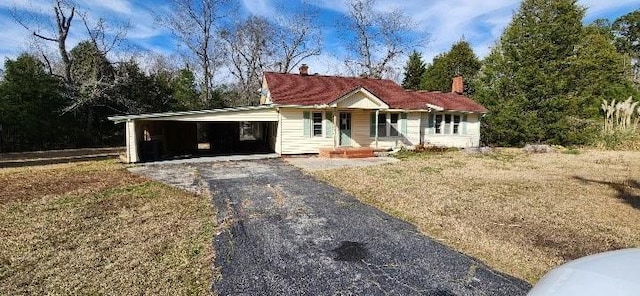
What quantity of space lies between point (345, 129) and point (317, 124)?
1.61m

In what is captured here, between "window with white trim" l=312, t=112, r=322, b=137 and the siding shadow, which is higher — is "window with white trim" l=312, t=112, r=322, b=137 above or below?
above

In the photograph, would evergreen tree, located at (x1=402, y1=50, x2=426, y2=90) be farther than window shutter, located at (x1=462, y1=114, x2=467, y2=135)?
Yes

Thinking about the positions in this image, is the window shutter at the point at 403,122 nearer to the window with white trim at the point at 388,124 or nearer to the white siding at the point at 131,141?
the window with white trim at the point at 388,124

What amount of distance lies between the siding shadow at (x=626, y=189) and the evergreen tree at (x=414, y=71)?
84.4ft

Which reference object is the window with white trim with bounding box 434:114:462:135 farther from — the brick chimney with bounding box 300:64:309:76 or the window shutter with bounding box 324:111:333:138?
the brick chimney with bounding box 300:64:309:76

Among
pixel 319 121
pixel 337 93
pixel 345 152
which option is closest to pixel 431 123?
pixel 337 93

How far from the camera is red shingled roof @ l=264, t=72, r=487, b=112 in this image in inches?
662

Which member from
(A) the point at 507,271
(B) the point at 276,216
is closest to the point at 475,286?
(A) the point at 507,271

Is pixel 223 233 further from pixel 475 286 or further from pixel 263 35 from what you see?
pixel 263 35

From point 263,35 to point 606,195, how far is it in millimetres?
30760

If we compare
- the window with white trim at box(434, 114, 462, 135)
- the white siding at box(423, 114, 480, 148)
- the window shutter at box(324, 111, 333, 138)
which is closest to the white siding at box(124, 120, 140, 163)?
the window shutter at box(324, 111, 333, 138)

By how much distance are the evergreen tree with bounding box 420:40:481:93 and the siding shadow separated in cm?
2503

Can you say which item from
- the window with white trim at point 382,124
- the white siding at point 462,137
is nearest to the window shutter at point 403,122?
the window with white trim at point 382,124

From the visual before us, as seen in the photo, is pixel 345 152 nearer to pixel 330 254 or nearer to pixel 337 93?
pixel 337 93
